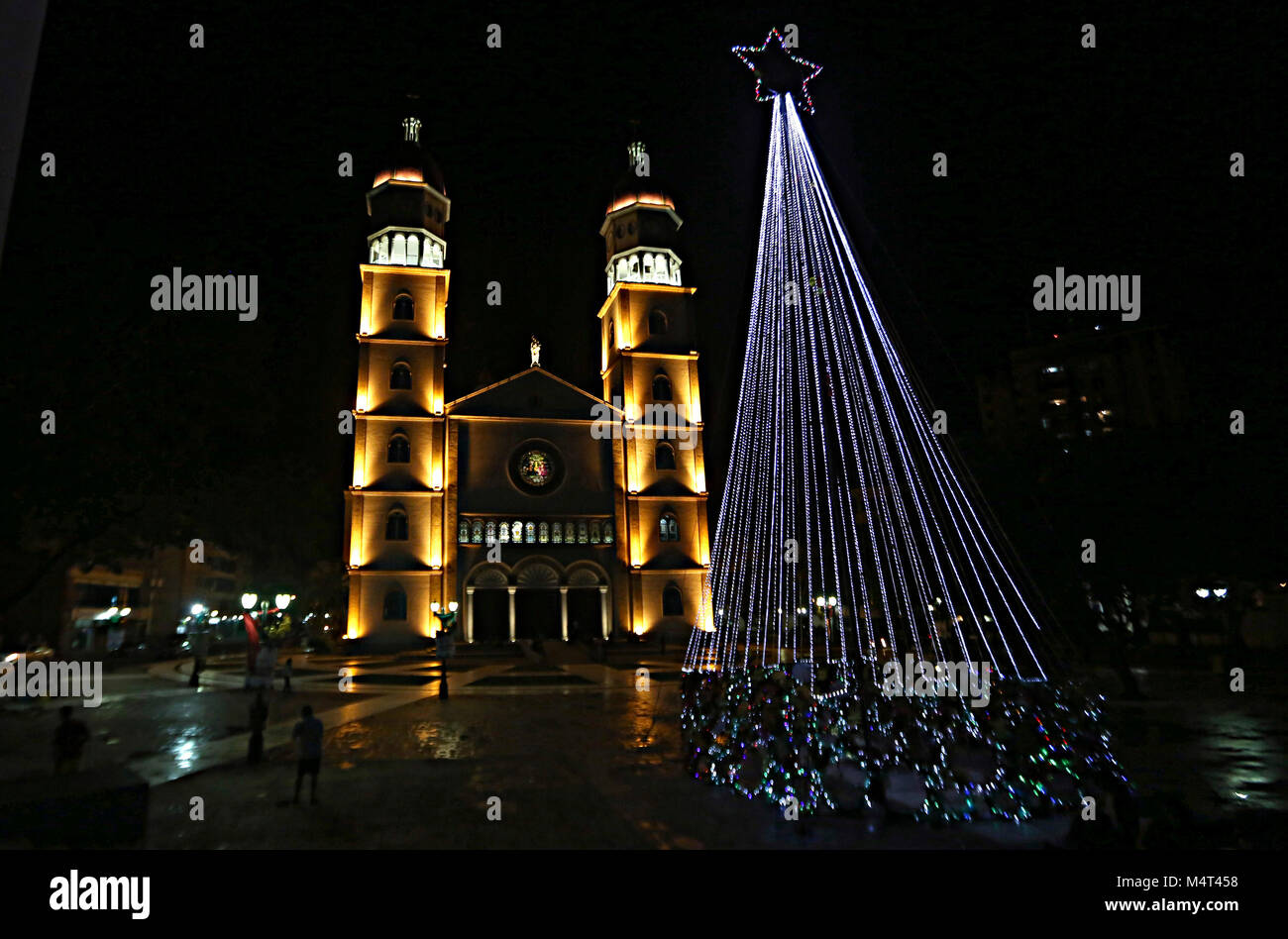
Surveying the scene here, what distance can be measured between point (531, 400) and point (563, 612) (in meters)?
11.2

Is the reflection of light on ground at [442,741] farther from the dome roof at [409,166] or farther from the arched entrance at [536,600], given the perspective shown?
the dome roof at [409,166]

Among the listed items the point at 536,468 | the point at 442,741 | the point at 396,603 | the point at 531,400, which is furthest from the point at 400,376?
the point at 442,741

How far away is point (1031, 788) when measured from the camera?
9141 millimetres

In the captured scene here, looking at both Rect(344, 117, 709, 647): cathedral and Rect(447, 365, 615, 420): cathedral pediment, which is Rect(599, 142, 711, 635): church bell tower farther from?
Rect(447, 365, 615, 420): cathedral pediment

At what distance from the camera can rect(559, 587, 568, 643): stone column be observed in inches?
1455

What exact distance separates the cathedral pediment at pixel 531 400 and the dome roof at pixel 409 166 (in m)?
11.8

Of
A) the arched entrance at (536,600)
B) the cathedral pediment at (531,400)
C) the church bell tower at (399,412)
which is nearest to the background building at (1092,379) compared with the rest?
the cathedral pediment at (531,400)

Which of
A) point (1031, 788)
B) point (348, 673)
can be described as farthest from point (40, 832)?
point (348, 673)

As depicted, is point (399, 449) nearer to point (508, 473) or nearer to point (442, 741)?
point (508, 473)

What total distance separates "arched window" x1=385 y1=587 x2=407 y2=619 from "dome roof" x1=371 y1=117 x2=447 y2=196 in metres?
21.5

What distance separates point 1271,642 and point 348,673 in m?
37.9

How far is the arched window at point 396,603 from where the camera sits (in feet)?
117

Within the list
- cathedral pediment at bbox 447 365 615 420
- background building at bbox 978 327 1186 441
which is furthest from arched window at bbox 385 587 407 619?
background building at bbox 978 327 1186 441
